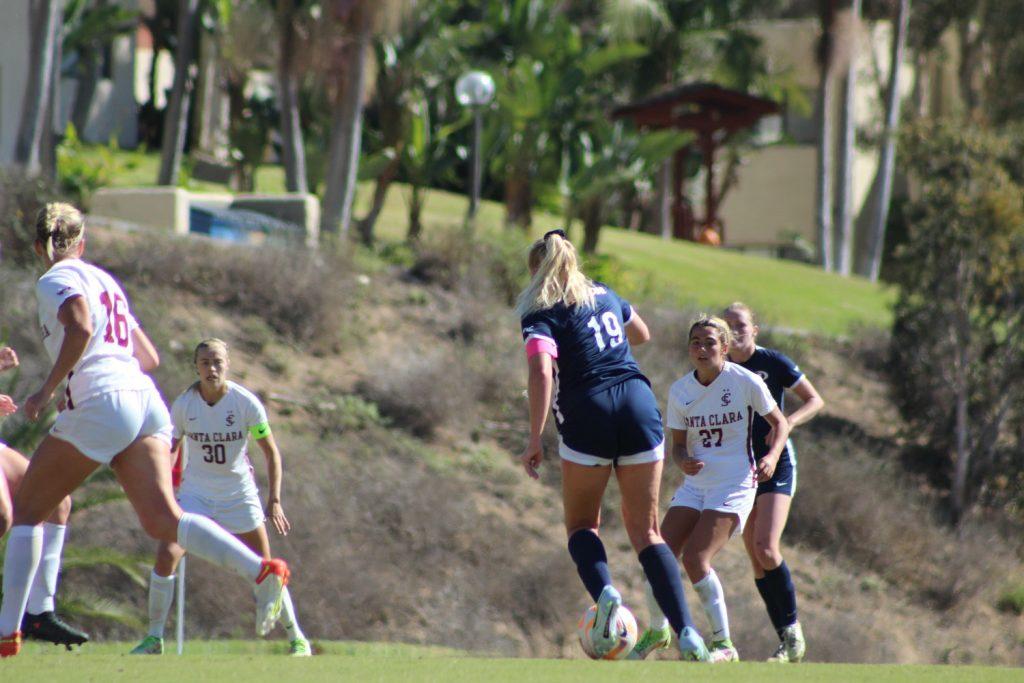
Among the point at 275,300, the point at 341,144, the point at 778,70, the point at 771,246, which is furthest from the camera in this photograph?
the point at 771,246

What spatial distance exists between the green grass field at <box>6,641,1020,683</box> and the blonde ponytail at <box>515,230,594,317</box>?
1.59 m

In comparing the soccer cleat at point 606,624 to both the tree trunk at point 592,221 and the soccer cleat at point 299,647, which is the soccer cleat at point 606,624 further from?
the tree trunk at point 592,221

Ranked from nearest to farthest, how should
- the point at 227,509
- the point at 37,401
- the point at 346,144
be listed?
1. the point at 37,401
2. the point at 227,509
3. the point at 346,144

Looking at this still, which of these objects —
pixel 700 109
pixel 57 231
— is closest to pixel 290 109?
pixel 700 109

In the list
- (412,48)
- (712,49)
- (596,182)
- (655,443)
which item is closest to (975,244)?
(596,182)

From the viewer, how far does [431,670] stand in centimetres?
594

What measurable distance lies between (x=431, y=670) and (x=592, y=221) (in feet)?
64.4

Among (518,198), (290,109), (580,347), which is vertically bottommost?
(518,198)

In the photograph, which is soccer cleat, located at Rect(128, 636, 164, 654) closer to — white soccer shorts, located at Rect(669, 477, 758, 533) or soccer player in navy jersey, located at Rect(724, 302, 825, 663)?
white soccer shorts, located at Rect(669, 477, 758, 533)

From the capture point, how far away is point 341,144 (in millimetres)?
21719

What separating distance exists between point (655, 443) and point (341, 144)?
15886 millimetres

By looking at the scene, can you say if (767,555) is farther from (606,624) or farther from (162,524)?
(162,524)

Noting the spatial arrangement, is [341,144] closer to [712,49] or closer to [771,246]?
[712,49]

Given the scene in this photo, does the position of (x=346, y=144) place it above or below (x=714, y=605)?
above
